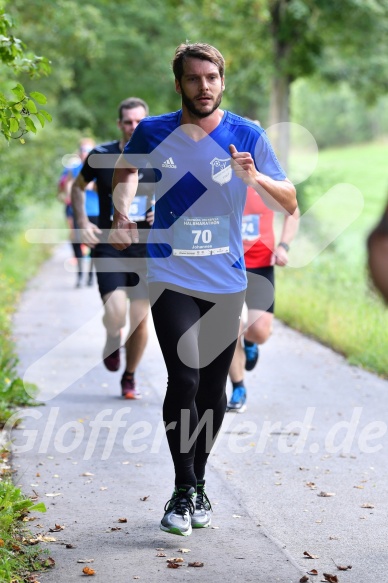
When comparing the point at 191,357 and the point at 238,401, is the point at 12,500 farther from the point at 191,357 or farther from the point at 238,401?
the point at 238,401

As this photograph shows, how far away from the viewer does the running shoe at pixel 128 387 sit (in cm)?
877

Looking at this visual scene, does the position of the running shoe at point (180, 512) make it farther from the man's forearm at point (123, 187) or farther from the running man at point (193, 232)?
the man's forearm at point (123, 187)

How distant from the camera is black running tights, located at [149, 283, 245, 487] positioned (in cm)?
506

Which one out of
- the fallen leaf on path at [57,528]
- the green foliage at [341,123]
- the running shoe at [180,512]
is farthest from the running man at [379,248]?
the green foliage at [341,123]

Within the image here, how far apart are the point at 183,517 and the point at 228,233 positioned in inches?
52.3

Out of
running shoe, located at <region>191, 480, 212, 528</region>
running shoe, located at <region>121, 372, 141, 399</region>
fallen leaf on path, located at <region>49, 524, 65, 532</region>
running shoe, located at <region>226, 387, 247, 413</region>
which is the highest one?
running shoe, located at <region>191, 480, 212, 528</region>

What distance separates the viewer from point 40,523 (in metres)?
5.40

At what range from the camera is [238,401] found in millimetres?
8375

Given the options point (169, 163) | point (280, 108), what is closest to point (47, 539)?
point (169, 163)

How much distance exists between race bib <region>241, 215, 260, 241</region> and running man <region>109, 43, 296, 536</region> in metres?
3.05

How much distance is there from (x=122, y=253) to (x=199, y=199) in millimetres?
3429

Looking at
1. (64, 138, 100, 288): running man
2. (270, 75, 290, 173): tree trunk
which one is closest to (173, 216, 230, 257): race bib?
(64, 138, 100, 288): running man

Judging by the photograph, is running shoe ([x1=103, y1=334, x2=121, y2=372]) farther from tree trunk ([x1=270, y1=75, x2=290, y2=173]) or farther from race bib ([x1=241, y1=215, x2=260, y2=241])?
tree trunk ([x1=270, y1=75, x2=290, y2=173])

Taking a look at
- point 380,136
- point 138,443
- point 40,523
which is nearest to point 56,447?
point 138,443
